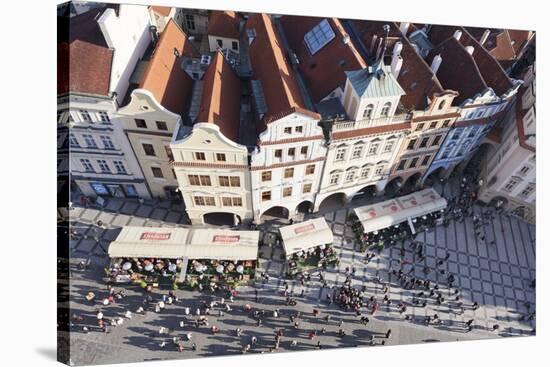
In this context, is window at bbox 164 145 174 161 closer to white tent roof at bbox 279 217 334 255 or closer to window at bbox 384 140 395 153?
white tent roof at bbox 279 217 334 255

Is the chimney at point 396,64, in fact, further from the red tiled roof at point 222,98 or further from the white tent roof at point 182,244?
the white tent roof at point 182,244

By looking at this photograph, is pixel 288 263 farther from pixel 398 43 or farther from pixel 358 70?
pixel 398 43

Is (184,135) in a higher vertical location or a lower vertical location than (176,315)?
higher

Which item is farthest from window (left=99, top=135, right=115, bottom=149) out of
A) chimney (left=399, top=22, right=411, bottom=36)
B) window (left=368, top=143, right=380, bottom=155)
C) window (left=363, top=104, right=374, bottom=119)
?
chimney (left=399, top=22, right=411, bottom=36)

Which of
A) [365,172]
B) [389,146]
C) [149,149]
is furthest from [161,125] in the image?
[389,146]

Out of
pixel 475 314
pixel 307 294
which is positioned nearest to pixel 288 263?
pixel 307 294
